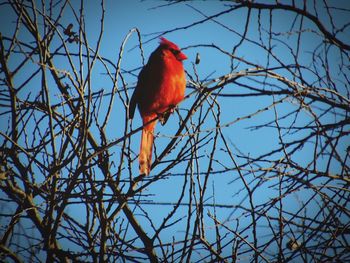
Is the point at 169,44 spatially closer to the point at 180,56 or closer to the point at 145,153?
the point at 180,56

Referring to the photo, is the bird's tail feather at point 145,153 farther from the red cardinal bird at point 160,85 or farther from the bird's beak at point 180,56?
the bird's beak at point 180,56

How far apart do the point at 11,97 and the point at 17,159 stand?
1.33 ft

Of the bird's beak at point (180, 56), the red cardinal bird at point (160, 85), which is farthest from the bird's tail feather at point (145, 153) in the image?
the bird's beak at point (180, 56)

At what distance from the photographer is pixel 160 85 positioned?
136 inches

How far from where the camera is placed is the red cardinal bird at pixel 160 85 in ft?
11.2

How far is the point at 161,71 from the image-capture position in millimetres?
3492

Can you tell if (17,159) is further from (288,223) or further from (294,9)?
(294,9)

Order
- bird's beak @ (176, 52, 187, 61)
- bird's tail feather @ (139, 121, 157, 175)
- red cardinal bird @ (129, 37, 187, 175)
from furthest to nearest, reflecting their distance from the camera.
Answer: bird's beak @ (176, 52, 187, 61)
red cardinal bird @ (129, 37, 187, 175)
bird's tail feather @ (139, 121, 157, 175)

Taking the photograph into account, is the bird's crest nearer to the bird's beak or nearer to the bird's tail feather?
the bird's beak

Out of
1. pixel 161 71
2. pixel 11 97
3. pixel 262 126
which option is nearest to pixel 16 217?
pixel 11 97

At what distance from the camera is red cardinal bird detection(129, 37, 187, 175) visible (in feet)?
11.2

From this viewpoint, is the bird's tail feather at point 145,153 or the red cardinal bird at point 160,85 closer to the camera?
the bird's tail feather at point 145,153

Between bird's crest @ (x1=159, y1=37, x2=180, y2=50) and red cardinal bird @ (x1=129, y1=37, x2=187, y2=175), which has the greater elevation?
bird's crest @ (x1=159, y1=37, x2=180, y2=50)

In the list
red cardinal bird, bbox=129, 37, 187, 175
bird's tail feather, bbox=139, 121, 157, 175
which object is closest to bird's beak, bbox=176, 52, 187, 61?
red cardinal bird, bbox=129, 37, 187, 175
